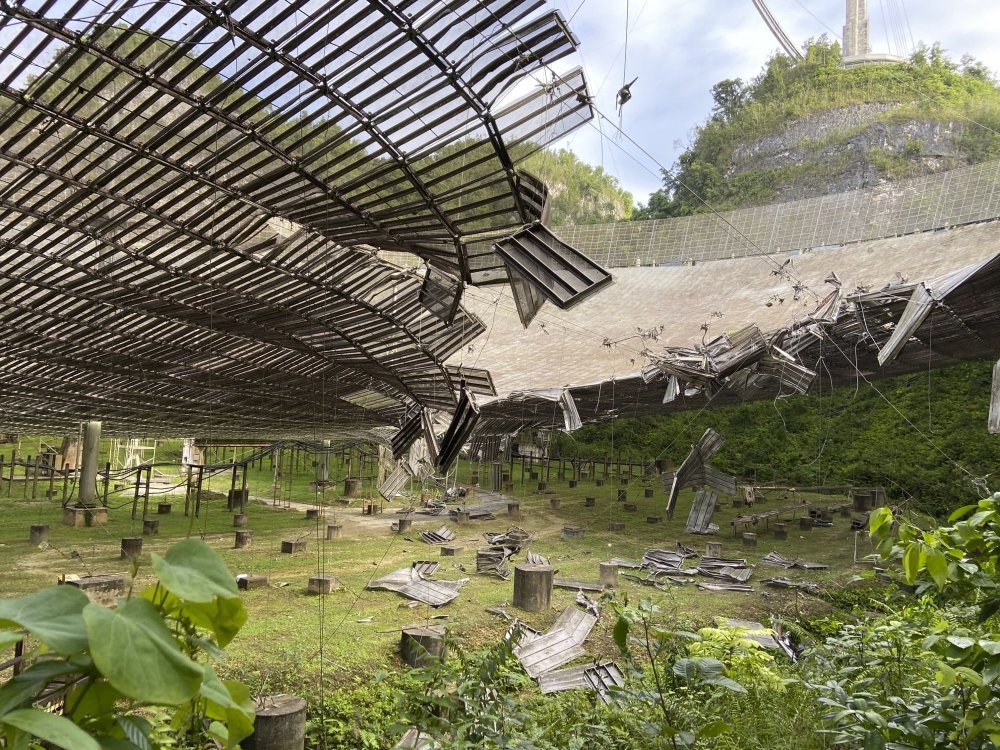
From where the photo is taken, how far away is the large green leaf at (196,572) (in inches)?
39.5

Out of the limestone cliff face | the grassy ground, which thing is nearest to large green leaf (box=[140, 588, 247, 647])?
the grassy ground

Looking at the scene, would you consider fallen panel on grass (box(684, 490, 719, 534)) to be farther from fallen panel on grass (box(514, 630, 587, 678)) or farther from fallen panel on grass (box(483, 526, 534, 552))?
fallen panel on grass (box(514, 630, 587, 678))

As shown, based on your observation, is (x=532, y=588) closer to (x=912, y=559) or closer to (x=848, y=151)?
(x=912, y=559)

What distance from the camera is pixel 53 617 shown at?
100 centimetres

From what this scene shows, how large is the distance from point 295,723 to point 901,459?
85.0 feet

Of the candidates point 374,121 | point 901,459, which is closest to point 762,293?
point 901,459

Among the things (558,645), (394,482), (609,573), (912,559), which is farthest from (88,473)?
(912,559)

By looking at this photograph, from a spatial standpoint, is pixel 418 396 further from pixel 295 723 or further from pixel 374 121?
pixel 295 723

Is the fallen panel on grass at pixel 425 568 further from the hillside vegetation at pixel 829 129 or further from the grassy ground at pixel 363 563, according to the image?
the hillside vegetation at pixel 829 129

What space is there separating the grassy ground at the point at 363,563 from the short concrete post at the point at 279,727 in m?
1.09

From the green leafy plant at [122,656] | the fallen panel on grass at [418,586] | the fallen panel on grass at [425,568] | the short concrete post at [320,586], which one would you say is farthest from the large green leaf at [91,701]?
the fallen panel on grass at [425,568]

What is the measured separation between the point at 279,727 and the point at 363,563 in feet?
27.2

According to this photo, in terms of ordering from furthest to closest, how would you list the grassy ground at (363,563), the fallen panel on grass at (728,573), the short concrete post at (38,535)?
the short concrete post at (38,535) → the fallen panel on grass at (728,573) → the grassy ground at (363,563)

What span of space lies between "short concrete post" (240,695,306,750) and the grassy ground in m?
1.09
